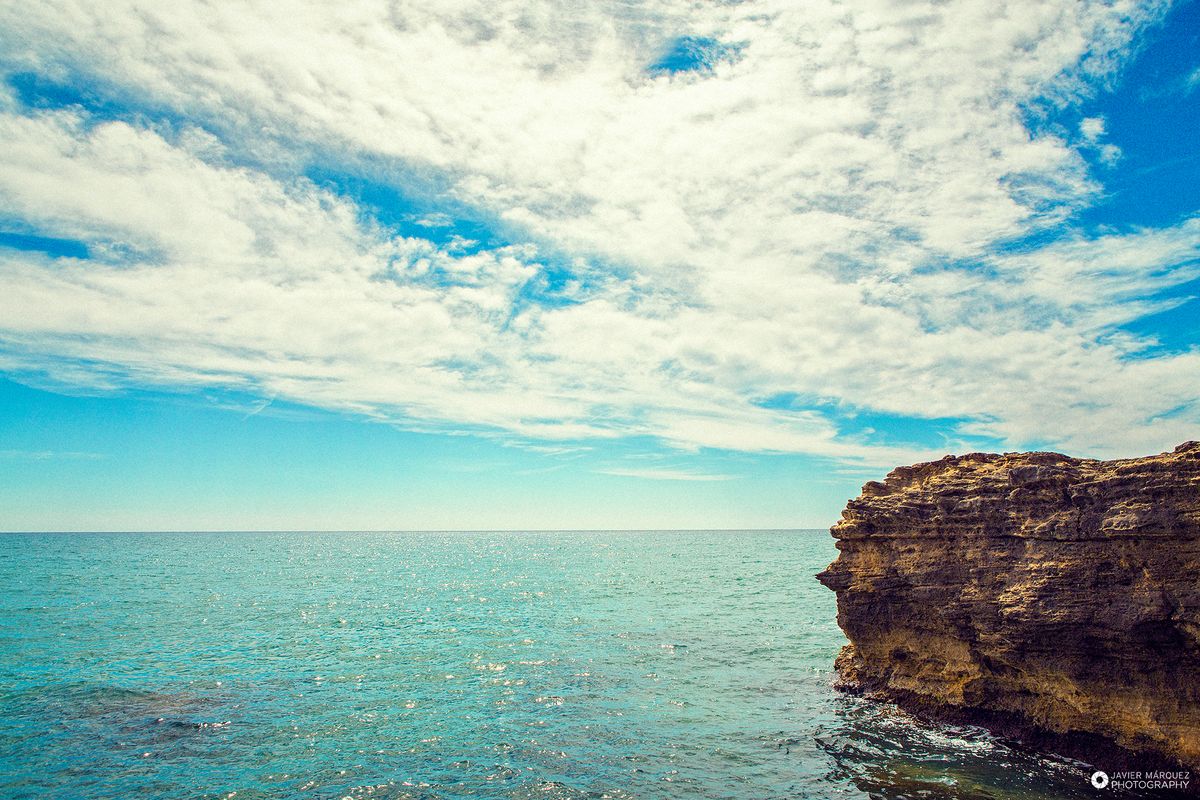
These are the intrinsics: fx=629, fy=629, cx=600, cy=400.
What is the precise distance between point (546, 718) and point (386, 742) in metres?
5.77

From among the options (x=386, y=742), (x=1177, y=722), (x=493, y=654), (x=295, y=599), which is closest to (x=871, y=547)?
(x=1177, y=722)

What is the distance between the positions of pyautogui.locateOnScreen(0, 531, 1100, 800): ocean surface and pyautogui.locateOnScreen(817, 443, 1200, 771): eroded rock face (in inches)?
71.5

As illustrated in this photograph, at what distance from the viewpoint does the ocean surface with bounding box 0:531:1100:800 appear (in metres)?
17.7

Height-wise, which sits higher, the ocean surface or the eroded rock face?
the eroded rock face

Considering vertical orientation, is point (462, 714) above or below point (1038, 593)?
below

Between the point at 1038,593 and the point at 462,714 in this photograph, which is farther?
the point at 462,714

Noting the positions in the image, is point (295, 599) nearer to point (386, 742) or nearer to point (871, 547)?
point (386, 742)

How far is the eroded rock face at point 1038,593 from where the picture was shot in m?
16.3

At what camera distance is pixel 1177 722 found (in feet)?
53.4

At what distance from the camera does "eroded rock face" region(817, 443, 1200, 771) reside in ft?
53.5

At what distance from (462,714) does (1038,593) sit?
65.4ft

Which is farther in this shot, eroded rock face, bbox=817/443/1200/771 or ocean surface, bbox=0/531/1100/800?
ocean surface, bbox=0/531/1100/800

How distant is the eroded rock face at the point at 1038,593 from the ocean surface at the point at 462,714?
5.96 feet

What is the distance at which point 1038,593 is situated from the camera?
1820cm
